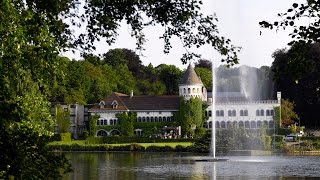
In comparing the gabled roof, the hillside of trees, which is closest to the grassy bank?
the hillside of trees

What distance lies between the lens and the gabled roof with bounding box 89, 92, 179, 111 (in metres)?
59.3

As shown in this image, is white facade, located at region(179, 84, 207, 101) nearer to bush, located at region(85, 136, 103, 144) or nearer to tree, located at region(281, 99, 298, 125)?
tree, located at region(281, 99, 298, 125)

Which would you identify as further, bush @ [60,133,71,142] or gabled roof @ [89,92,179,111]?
gabled roof @ [89,92,179,111]

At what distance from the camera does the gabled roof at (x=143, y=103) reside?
59344 millimetres

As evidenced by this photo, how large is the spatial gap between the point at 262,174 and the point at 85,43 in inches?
732

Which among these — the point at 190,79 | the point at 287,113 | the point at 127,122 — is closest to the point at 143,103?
the point at 127,122

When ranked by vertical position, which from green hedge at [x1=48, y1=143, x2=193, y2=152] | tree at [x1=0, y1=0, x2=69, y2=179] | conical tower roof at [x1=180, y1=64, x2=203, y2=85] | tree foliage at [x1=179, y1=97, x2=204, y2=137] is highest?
conical tower roof at [x1=180, y1=64, x2=203, y2=85]

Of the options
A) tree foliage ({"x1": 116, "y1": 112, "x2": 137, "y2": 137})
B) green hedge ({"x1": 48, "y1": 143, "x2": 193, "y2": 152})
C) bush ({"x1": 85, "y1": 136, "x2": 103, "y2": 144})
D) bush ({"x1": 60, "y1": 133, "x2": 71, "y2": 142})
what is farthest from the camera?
tree foliage ({"x1": 116, "y1": 112, "x2": 137, "y2": 137})

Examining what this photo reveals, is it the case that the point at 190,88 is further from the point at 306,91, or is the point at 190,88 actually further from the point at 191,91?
the point at 306,91

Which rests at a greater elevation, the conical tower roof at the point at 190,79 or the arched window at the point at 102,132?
the conical tower roof at the point at 190,79

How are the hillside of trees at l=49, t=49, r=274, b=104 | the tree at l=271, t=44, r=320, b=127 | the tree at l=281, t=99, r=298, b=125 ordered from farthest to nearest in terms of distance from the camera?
the hillside of trees at l=49, t=49, r=274, b=104 < the tree at l=281, t=99, r=298, b=125 < the tree at l=271, t=44, r=320, b=127

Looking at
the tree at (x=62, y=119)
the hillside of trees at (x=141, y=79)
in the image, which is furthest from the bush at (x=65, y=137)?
the hillside of trees at (x=141, y=79)

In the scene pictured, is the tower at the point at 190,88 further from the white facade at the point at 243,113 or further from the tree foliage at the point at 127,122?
the tree foliage at the point at 127,122

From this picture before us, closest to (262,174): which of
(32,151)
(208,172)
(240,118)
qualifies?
(208,172)
